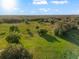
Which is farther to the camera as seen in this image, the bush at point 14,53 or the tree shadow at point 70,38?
the tree shadow at point 70,38

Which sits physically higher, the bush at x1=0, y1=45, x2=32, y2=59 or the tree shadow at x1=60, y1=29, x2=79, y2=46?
the bush at x1=0, y1=45, x2=32, y2=59

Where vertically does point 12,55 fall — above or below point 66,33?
above

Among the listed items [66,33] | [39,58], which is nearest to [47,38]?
[66,33]

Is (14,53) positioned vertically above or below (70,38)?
above

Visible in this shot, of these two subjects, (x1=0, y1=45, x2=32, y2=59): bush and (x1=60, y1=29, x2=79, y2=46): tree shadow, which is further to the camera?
(x1=60, y1=29, x2=79, y2=46): tree shadow

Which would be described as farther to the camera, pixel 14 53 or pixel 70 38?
pixel 70 38

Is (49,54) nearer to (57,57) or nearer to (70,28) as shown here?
(57,57)

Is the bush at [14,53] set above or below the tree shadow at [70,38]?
above

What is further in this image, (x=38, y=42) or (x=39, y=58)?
(x=38, y=42)

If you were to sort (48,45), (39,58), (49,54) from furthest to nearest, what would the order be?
(48,45), (49,54), (39,58)

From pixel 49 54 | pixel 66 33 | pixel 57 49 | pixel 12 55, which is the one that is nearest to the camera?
pixel 12 55
